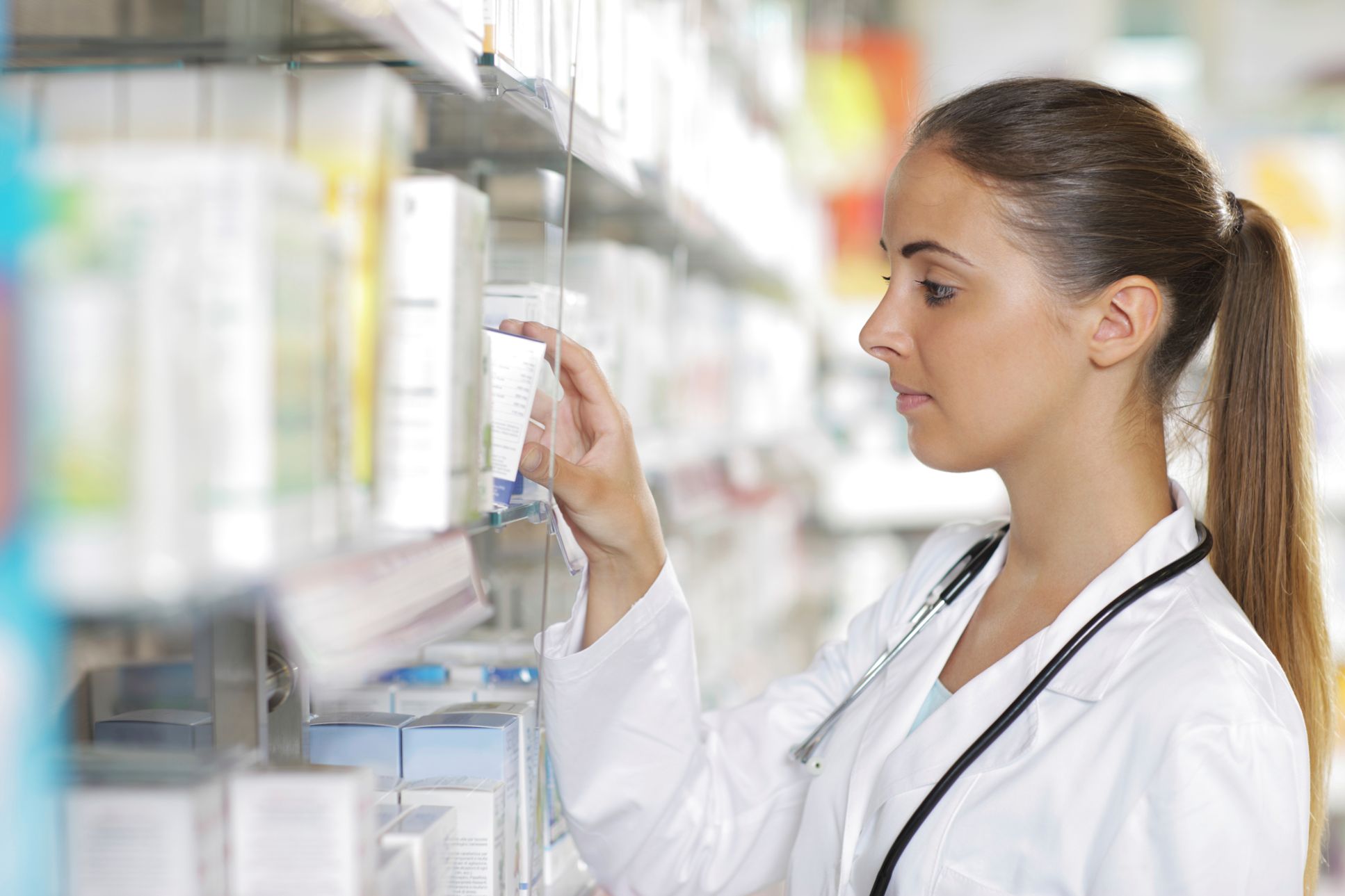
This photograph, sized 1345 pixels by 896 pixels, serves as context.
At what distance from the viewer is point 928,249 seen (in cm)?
133

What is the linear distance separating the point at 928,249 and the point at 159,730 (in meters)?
0.93

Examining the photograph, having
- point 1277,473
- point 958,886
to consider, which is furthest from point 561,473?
point 1277,473

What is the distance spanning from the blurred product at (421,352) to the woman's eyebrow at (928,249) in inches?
23.9

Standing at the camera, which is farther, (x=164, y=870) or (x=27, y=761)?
(x=164, y=870)

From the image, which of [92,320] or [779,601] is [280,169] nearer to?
[92,320]

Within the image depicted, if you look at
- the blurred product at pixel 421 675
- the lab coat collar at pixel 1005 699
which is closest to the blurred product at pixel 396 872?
the blurred product at pixel 421 675

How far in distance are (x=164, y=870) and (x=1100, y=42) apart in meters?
4.73

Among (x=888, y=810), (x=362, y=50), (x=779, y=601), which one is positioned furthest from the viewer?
(x=779, y=601)

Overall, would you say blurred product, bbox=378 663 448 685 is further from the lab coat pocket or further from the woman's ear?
the woman's ear

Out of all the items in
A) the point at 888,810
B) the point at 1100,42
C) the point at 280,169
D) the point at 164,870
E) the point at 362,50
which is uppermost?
the point at 1100,42

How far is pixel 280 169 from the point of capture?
0.67 meters

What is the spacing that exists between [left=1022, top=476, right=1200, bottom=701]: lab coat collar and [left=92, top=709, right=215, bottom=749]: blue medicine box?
845mm

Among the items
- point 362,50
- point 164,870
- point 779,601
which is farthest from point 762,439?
point 164,870

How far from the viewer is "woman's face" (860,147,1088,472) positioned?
130 centimetres
